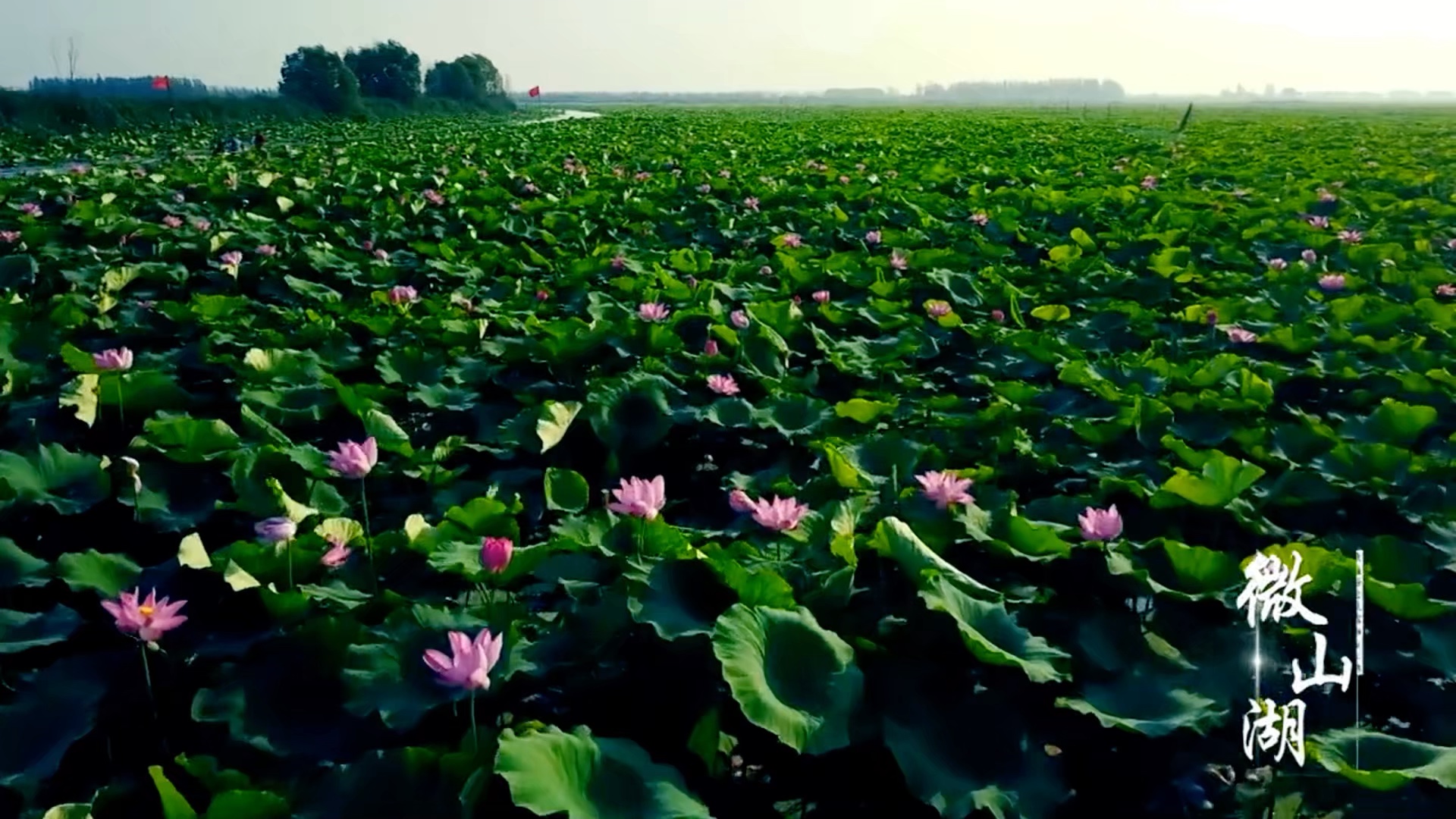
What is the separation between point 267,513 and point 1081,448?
5.41 feet

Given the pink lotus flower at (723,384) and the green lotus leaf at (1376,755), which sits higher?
the pink lotus flower at (723,384)

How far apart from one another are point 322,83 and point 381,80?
1136 centimetres

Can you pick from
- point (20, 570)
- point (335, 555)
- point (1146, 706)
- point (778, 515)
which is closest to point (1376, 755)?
point (1146, 706)

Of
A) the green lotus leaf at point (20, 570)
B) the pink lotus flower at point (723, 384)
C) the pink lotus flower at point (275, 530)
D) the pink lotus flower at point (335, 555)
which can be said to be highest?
the pink lotus flower at point (723, 384)

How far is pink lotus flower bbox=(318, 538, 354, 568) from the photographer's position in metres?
1.64

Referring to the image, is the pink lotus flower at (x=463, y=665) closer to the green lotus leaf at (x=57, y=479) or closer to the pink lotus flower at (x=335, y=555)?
the pink lotus flower at (x=335, y=555)

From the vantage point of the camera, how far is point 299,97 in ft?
109

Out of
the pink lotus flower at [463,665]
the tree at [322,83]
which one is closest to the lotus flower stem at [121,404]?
the pink lotus flower at [463,665]

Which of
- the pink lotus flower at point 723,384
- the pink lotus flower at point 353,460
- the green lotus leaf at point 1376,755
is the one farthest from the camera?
the pink lotus flower at point 723,384

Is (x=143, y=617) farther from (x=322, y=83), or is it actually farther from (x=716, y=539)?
(x=322, y=83)

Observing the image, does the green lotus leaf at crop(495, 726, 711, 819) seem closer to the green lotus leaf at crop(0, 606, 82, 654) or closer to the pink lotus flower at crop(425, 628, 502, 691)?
the pink lotus flower at crop(425, 628, 502, 691)

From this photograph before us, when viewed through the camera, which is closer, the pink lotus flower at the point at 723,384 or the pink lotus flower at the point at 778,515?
the pink lotus flower at the point at 778,515

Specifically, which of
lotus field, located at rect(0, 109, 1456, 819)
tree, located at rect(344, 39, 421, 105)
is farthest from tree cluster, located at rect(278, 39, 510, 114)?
lotus field, located at rect(0, 109, 1456, 819)

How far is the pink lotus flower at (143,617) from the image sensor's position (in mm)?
1351
